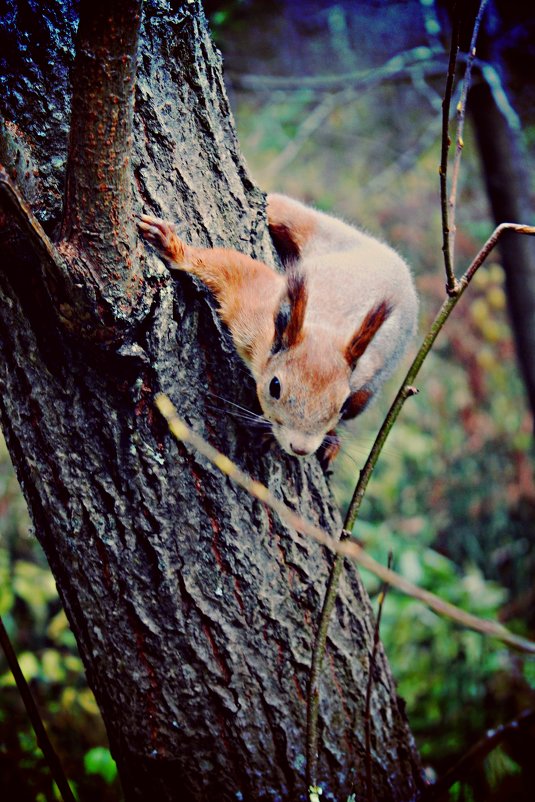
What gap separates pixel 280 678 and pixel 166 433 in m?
0.55

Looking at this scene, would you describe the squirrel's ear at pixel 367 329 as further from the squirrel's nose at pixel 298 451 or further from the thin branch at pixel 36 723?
the thin branch at pixel 36 723

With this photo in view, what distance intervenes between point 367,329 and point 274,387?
0.25 m

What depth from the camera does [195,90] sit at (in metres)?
1.20

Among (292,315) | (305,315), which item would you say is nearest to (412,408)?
(305,315)

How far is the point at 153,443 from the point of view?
1.12 m

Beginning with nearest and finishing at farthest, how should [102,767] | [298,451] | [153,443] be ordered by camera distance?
[153,443], [298,451], [102,767]

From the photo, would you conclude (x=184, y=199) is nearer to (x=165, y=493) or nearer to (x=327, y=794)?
(x=165, y=493)

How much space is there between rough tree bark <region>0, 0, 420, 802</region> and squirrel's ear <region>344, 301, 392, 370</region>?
29cm

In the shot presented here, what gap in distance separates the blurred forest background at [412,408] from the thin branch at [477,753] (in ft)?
2.69

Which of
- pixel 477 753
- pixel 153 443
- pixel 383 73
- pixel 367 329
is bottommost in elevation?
pixel 477 753

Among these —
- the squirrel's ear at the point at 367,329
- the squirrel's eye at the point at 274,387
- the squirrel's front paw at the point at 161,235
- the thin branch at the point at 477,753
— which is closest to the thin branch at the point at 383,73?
the squirrel's ear at the point at 367,329

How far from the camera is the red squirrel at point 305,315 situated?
4.32 ft

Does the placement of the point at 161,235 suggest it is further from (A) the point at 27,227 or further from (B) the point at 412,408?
(B) the point at 412,408

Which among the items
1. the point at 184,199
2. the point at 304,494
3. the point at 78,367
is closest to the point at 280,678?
the point at 304,494
